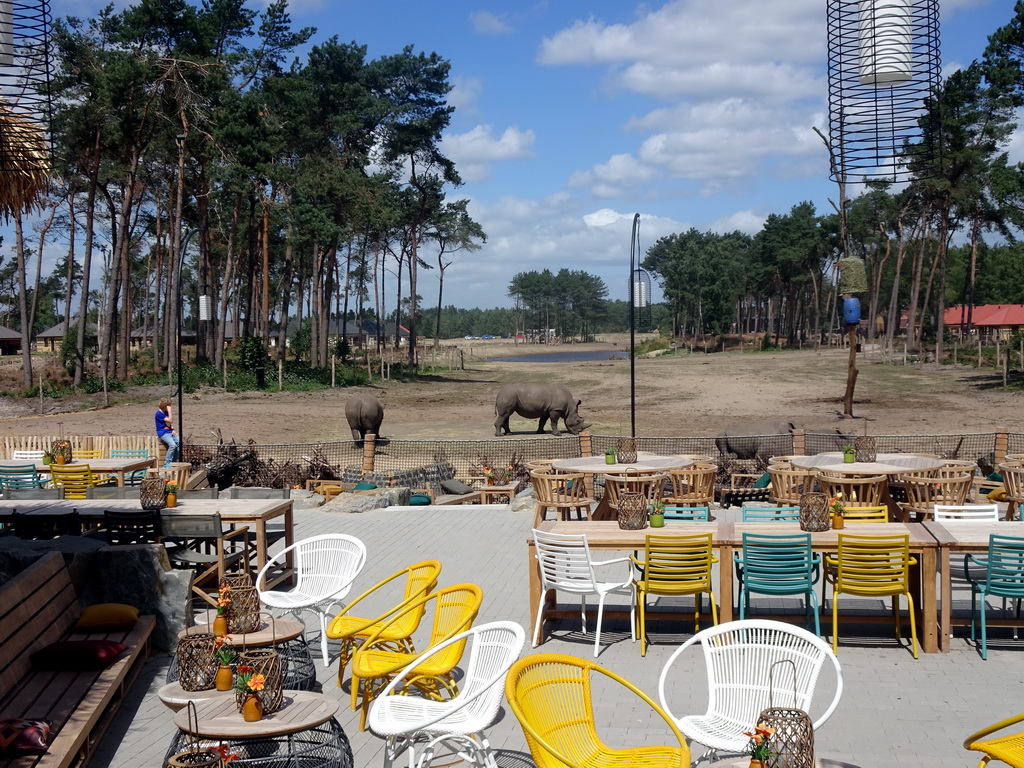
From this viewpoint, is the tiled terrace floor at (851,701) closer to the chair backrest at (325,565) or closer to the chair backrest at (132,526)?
the chair backrest at (325,565)

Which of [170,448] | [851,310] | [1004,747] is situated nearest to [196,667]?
[1004,747]

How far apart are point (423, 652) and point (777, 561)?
11.0 feet

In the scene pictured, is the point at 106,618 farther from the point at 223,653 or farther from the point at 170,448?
the point at 170,448

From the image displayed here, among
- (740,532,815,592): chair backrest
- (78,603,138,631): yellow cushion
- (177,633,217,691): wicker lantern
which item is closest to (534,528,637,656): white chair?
(740,532,815,592): chair backrest

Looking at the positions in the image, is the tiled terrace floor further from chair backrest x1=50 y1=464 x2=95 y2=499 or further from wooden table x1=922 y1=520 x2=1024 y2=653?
chair backrest x1=50 y1=464 x2=95 y2=499

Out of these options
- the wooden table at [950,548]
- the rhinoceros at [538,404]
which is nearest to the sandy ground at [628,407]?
the rhinoceros at [538,404]

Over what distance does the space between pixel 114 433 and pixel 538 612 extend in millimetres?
23344

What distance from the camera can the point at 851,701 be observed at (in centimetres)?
673

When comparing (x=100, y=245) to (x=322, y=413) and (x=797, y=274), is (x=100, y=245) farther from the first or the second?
(x=797, y=274)

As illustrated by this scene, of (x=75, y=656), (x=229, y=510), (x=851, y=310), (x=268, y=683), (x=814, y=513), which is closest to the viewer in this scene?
(x=268, y=683)

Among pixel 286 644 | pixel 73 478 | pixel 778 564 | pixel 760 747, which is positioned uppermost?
pixel 760 747

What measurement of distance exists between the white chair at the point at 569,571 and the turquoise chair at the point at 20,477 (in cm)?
954

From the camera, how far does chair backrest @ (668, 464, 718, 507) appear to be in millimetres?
12820

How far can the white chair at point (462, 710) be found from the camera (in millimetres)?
5055
